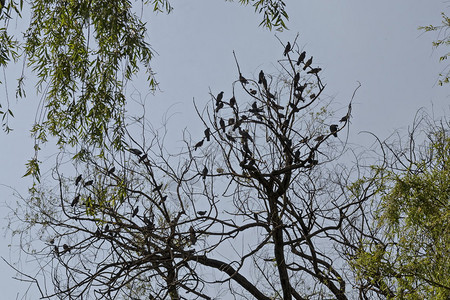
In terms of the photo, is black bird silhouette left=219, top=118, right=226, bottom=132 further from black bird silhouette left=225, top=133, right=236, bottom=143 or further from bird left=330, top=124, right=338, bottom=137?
bird left=330, top=124, right=338, bottom=137

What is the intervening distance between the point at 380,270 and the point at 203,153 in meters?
1.26

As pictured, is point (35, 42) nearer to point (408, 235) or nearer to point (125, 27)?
point (125, 27)

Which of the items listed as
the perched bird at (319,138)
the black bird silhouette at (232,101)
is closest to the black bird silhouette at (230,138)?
the black bird silhouette at (232,101)

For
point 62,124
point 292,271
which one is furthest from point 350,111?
point 62,124

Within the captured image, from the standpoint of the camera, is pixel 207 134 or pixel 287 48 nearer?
pixel 207 134

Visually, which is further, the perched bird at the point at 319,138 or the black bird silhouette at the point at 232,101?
the perched bird at the point at 319,138

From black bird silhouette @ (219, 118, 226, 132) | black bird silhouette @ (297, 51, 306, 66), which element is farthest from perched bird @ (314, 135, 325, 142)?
black bird silhouette @ (219, 118, 226, 132)

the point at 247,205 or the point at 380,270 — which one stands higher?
the point at 247,205

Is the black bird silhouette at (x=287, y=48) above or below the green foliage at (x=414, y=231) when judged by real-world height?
above

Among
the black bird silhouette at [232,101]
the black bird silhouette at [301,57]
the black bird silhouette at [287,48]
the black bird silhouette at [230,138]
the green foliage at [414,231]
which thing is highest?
the black bird silhouette at [287,48]

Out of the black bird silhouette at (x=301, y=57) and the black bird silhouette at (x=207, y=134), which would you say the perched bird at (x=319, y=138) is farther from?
Result: the black bird silhouette at (x=207, y=134)

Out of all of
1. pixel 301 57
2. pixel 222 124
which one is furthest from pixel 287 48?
pixel 222 124

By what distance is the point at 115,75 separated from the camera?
377 centimetres

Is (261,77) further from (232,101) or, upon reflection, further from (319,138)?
(319,138)
